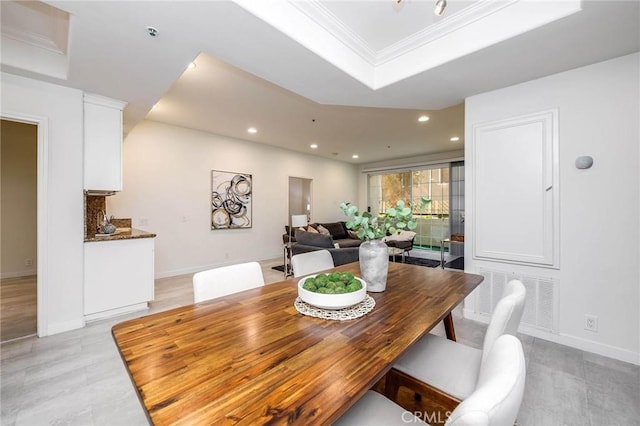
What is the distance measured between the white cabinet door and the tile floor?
32.8 inches

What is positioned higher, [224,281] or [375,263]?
[375,263]

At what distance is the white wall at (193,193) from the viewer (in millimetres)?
4398

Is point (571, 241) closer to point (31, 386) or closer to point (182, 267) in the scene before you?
point (31, 386)

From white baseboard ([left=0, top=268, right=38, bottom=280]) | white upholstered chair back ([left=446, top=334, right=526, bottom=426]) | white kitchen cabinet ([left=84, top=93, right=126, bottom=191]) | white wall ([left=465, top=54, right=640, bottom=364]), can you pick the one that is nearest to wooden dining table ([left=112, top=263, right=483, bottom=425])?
white upholstered chair back ([left=446, top=334, right=526, bottom=426])

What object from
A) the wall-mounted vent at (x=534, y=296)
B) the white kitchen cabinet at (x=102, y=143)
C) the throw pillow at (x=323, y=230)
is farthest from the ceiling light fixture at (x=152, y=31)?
the throw pillow at (x=323, y=230)

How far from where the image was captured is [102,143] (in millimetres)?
2902

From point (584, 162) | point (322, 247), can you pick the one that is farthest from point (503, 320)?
point (322, 247)

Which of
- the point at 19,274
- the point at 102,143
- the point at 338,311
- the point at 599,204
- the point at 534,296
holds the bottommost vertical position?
the point at 19,274

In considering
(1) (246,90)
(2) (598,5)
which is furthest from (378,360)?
(1) (246,90)

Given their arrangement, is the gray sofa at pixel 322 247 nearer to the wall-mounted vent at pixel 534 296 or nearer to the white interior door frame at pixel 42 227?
the wall-mounted vent at pixel 534 296

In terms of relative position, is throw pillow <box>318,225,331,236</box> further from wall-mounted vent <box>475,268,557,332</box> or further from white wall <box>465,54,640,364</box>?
white wall <box>465,54,640,364</box>

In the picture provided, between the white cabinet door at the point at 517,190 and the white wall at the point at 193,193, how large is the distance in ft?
14.4

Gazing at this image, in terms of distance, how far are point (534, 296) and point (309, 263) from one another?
84.8 inches

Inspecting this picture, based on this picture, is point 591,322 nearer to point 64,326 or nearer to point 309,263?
point 309,263
